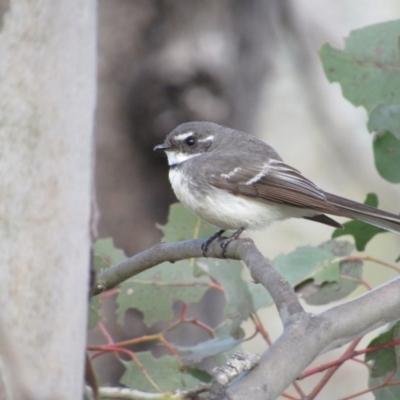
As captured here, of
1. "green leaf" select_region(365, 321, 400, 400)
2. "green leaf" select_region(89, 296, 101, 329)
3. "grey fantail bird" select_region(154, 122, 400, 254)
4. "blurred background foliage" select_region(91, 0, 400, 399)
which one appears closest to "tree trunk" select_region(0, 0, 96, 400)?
"green leaf" select_region(89, 296, 101, 329)

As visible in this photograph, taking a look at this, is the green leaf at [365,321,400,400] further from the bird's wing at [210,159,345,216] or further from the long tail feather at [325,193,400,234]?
the bird's wing at [210,159,345,216]

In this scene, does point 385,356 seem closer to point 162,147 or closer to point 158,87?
point 162,147

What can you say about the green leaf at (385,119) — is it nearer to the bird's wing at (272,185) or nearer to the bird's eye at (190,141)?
the bird's wing at (272,185)

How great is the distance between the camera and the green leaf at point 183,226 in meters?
3.20

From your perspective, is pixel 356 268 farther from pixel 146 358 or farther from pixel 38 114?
pixel 38 114

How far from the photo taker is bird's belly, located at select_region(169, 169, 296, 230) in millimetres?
3145

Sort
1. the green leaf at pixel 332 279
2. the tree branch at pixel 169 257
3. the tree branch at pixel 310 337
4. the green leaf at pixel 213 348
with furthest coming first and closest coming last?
the green leaf at pixel 332 279, the green leaf at pixel 213 348, the tree branch at pixel 169 257, the tree branch at pixel 310 337

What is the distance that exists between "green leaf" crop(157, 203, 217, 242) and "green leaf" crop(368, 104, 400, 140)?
838mm

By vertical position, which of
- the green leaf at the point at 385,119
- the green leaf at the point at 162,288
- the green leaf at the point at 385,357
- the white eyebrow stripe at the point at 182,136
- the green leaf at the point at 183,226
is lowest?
the green leaf at the point at 385,357

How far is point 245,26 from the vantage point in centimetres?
499

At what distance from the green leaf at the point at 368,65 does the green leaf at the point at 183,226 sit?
779 mm

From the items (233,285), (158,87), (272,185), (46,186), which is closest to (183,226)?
(272,185)

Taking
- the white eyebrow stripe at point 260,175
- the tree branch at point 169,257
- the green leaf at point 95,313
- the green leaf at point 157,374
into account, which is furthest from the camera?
the white eyebrow stripe at point 260,175

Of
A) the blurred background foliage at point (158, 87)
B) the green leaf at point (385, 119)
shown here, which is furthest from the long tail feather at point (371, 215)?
the blurred background foliage at point (158, 87)
